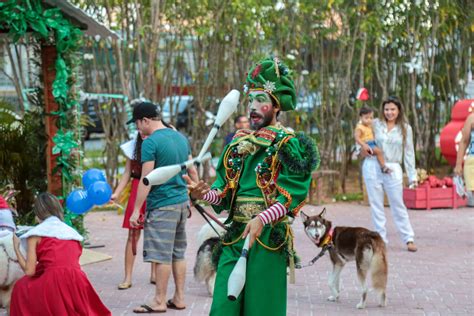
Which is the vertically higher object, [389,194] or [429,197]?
[389,194]

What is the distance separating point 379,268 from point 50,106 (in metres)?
3.99

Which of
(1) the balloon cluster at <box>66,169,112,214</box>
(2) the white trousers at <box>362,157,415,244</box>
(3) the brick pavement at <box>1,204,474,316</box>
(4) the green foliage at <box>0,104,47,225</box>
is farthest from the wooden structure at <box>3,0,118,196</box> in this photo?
(2) the white trousers at <box>362,157,415,244</box>

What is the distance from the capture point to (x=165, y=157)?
23.9ft

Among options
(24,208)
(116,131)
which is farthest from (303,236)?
(116,131)

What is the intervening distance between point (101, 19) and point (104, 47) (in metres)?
0.74

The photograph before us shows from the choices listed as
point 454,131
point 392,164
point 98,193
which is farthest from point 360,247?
point 454,131

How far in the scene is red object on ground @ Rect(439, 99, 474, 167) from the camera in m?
14.1

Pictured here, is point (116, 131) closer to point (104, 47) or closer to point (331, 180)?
point (104, 47)

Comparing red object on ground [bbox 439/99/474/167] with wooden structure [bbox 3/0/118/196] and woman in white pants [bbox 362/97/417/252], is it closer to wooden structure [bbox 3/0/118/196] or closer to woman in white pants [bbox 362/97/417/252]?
woman in white pants [bbox 362/97/417/252]

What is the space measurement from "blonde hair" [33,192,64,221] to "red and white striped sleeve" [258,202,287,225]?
2.18m

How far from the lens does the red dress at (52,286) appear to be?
6.53m

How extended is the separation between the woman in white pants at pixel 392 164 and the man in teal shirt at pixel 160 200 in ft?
11.2

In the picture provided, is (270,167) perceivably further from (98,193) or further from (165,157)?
(98,193)

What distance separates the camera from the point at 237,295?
4875 mm
